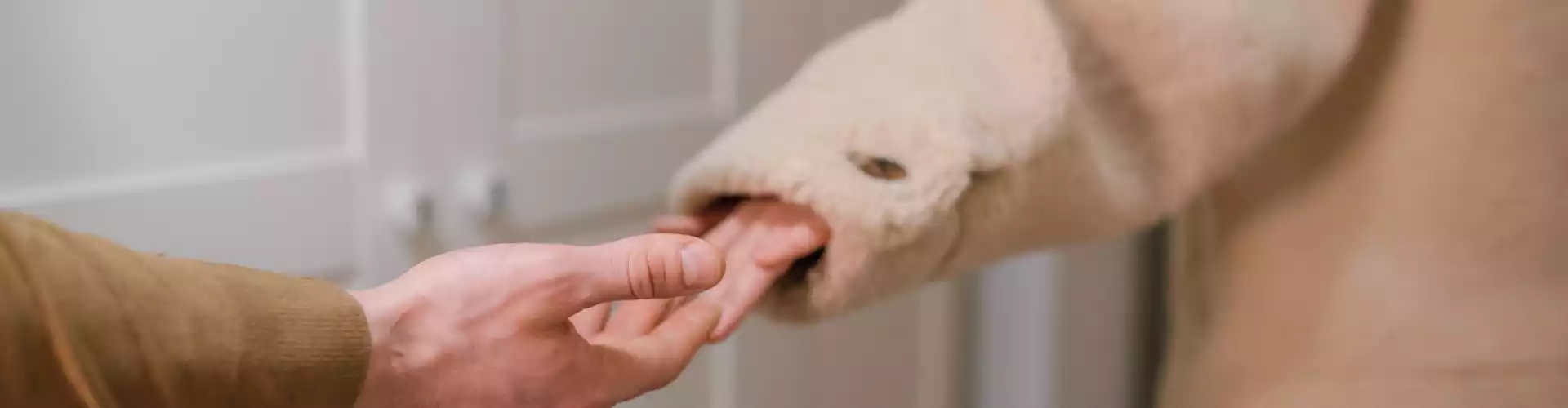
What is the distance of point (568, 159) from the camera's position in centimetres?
102

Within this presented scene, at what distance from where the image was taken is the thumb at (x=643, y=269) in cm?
48

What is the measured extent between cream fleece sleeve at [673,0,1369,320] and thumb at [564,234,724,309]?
5 centimetres

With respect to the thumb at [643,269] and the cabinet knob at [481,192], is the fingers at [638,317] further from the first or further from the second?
the cabinet knob at [481,192]

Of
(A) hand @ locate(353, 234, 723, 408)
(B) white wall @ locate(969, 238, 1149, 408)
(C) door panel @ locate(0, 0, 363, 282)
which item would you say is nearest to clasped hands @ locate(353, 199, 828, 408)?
(A) hand @ locate(353, 234, 723, 408)

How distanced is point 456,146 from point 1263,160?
0.58m

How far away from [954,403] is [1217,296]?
0.78 m

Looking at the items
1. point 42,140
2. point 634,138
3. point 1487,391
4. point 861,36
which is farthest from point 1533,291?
point 42,140

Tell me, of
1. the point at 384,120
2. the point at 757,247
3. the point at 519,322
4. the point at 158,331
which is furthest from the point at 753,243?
the point at 384,120

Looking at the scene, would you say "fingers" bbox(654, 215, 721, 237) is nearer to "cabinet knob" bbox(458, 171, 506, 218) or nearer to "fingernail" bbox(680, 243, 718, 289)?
"fingernail" bbox(680, 243, 718, 289)

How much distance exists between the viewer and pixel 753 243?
0.53 m

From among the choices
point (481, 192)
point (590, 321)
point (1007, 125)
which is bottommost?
point (481, 192)

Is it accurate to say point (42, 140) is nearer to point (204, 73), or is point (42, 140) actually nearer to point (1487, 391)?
point (204, 73)

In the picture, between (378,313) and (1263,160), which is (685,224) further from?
(1263,160)

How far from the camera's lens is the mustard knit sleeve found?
383 mm
